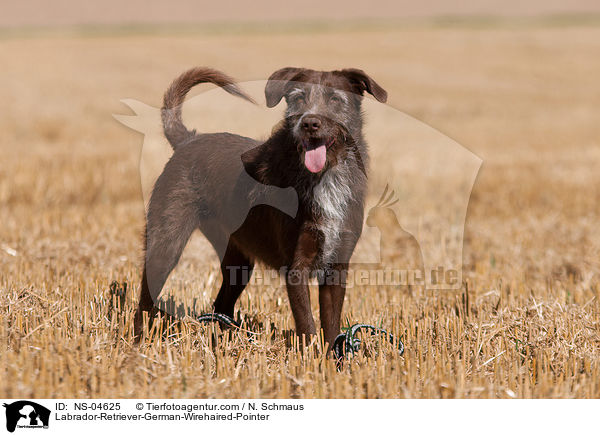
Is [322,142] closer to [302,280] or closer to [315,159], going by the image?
[315,159]

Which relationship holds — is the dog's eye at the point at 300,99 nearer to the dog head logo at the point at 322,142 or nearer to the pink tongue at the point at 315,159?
the dog head logo at the point at 322,142

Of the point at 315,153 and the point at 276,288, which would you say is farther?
the point at 276,288

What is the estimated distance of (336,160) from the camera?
4.14 m

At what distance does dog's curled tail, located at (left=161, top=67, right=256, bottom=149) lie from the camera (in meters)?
4.72

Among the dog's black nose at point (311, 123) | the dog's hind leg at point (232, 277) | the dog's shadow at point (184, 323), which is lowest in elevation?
the dog's shadow at point (184, 323)

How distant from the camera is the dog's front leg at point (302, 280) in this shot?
13.5ft

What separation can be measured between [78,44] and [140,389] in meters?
36.4

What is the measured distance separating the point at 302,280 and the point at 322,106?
1.09 m

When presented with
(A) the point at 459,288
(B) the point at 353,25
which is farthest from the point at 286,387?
(B) the point at 353,25

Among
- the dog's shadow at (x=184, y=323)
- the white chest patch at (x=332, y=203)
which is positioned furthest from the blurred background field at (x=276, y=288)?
the white chest patch at (x=332, y=203)

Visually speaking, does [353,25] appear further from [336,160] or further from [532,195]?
[336,160]
